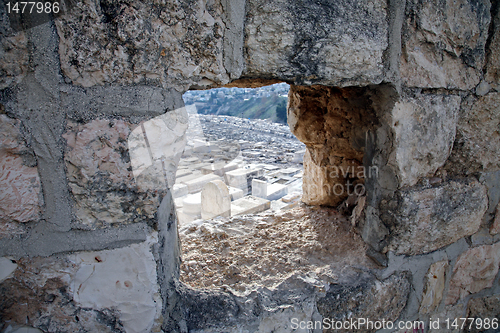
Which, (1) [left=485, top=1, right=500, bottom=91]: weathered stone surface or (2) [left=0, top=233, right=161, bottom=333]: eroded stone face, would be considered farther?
(1) [left=485, top=1, right=500, bottom=91]: weathered stone surface

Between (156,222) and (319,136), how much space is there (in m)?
1.25

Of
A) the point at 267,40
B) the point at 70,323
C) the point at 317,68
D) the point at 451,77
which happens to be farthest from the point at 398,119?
the point at 70,323

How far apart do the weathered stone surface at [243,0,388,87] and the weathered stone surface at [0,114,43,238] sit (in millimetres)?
647

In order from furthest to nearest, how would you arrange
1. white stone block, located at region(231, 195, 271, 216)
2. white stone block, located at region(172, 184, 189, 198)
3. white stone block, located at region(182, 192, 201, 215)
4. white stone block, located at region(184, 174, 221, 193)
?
white stone block, located at region(184, 174, 221, 193) < white stone block, located at region(172, 184, 189, 198) < white stone block, located at region(182, 192, 201, 215) < white stone block, located at region(231, 195, 271, 216)

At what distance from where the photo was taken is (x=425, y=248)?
4.37 ft

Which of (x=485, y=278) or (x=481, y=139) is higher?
(x=481, y=139)

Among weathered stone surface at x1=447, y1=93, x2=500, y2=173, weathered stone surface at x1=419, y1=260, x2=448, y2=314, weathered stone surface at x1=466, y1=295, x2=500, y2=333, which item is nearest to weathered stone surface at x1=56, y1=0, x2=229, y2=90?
weathered stone surface at x1=447, y1=93, x2=500, y2=173

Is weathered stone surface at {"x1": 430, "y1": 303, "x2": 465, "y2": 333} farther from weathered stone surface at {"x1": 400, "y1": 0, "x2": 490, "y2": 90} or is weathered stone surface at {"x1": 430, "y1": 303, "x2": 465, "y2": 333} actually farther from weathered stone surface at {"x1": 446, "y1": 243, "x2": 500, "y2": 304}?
weathered stone surface at {"x1": 400, "y1": 0, "x2": 490, "y2": 90}

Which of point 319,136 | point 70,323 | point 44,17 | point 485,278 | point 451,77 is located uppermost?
point 44,17

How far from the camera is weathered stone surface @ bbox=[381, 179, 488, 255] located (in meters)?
1.23

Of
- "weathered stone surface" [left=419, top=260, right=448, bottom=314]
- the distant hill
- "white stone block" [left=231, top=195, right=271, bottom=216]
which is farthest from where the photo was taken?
the distant hill

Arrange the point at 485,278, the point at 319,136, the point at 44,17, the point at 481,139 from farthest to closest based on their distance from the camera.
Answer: the point at 319,136
the point at 485,278
the point at 481,139
the point at 44,17

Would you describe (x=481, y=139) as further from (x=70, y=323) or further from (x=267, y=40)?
(x=70, y=323)

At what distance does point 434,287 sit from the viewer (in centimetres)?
141
